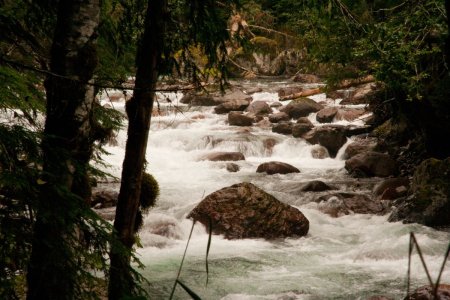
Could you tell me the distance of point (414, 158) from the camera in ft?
47.1


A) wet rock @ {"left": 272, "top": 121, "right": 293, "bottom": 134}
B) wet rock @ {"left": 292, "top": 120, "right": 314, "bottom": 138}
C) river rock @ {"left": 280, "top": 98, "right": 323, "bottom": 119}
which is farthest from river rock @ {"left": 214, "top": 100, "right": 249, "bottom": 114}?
wet rock @ {"left": 292, "top": 120, "right": 314, "bottom": 138}

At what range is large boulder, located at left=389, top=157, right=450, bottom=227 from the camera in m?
9.70

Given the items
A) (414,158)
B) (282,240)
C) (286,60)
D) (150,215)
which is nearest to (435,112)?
(414,158)

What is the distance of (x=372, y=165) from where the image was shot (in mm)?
14453

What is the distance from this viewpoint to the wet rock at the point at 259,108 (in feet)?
77.1

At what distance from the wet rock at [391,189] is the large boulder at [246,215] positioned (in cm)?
359

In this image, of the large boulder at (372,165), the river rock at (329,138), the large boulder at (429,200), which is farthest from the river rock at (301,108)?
the large boulder at (429,200)

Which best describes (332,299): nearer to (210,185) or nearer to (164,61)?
(164,61)

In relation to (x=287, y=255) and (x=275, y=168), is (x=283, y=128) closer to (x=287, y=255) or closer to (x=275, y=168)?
(x=275, y=168)

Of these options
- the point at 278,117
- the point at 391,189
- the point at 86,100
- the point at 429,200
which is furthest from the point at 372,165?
the point at 86,100

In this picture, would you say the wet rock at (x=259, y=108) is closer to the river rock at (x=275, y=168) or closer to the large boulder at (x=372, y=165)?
the river rock at (x=275, y=168)

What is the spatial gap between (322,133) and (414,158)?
4681 mm

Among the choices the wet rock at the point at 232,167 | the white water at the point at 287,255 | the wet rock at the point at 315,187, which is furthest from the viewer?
the wet rock at the point at 232,167

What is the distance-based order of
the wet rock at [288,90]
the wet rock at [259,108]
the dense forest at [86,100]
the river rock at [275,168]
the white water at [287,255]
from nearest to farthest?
1. the dense forest at [86,100]
2. the white water at [287,255]
3. the river rock at [275,168]
4. the wet rock at [259,108]
5. the wet rock at [288,90]
